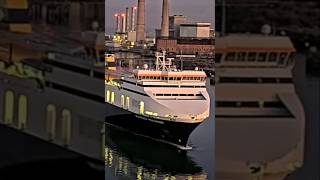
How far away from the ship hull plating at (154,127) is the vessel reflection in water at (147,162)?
27 mm

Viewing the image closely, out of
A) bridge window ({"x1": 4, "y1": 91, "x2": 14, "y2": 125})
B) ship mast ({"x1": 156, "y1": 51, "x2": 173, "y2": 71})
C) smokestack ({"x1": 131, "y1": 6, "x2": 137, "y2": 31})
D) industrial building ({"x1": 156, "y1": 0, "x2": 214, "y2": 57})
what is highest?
smokestack ({"x1": 131, "y1": 6, "x2": 137, "y2": 31})

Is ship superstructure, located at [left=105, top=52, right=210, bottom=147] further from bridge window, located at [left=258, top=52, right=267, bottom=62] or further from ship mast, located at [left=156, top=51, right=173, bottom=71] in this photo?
bridge window, located at [left=258, top=52, right=267, bottom=62]

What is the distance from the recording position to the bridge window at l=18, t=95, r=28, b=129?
272cm

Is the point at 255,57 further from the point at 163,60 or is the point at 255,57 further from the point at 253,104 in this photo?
the point at 163,60

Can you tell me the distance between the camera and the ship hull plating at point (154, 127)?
2.74 m

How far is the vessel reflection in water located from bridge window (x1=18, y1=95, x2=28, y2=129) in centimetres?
35

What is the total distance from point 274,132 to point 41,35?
3.48 feet

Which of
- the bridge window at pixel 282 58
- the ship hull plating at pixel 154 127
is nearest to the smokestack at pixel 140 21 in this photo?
the ship hull plating at pixel 154 127

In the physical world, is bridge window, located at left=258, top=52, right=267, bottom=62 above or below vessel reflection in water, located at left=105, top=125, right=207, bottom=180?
above

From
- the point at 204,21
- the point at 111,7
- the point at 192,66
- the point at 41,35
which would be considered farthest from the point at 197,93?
the point at 41,35

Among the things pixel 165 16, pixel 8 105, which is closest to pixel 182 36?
pixel 165 16

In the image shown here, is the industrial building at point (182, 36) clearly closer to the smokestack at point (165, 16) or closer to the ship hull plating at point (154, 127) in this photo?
the smokestack at point (165, 16)

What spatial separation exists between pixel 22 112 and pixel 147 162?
574mm

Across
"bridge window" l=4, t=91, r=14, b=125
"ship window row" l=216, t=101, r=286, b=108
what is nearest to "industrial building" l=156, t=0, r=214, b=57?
"ship window row" l=216, t=101, r=286, b=108
